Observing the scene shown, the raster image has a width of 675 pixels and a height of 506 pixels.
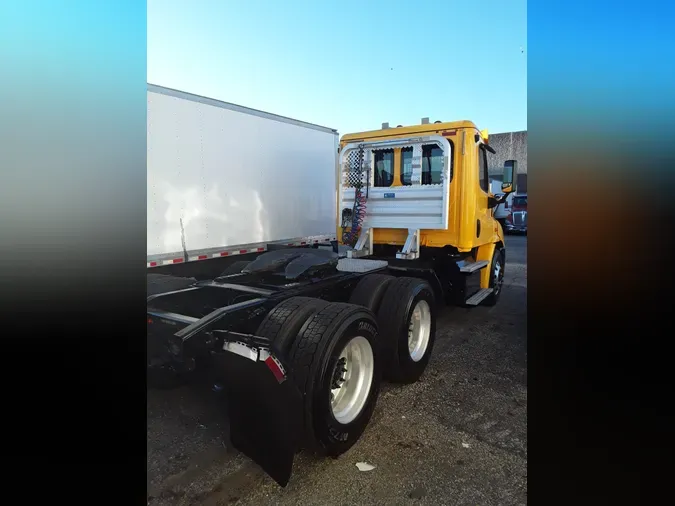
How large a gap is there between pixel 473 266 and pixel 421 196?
4.96ft

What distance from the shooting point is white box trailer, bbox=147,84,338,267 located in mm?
→ 5570

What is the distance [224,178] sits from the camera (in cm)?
635

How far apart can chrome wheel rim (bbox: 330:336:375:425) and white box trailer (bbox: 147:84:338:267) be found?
10.6ft

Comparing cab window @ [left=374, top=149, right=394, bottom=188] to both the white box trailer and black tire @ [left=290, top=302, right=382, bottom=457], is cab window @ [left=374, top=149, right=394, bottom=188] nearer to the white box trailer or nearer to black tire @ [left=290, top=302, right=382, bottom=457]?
the white box trailer

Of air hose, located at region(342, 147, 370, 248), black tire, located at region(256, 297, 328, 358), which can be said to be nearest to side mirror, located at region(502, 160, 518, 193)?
air hose, located at region(342, 147, 370, 248)

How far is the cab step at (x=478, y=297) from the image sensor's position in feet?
21.5

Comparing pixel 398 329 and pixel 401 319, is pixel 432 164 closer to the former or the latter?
pixel 401 319

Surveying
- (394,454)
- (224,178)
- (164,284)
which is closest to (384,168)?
(224,178)
